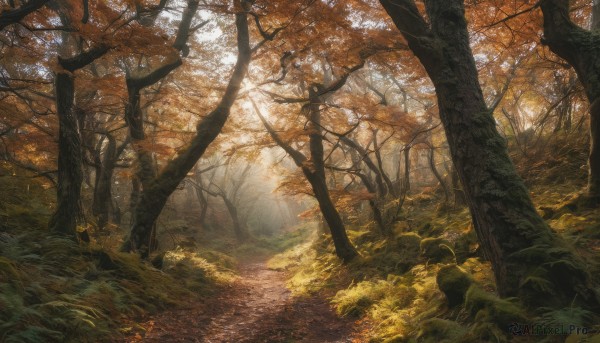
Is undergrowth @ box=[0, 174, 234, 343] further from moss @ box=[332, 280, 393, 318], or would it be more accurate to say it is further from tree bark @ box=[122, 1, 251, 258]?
moss @ box=[332, 280, 393, 318]

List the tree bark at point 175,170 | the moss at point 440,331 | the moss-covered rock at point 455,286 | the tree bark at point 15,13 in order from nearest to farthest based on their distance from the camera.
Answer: the moss at point 440,331 < the moss-covered rock at point 455,286 < the tree bark at point 15,13 < the tree bark at point 175,170

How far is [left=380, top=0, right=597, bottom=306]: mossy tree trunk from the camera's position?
331 cm

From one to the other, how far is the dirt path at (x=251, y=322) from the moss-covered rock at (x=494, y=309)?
193 centimetres

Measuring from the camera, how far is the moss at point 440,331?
352 centimetres

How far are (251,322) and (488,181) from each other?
486cm

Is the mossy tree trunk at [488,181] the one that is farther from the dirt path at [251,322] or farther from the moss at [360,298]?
the moss at [360,298]

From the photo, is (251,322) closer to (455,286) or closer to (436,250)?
(455,286)

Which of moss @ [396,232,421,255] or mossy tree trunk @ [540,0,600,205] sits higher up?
mossy tree trunk @ [540,0,600,205]

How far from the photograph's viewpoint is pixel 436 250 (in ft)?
23.7

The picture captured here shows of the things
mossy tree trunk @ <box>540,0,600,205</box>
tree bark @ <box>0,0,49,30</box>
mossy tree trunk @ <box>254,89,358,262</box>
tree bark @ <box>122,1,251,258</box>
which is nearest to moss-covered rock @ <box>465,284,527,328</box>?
mossy tree trunk @ <box>540,0,600,205</box>

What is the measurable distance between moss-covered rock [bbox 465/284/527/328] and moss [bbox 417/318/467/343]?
0.80 ft

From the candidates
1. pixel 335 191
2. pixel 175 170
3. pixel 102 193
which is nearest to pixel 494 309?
pixel 175 170

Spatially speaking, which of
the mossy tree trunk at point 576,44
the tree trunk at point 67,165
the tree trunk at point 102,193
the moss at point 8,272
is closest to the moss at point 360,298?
the mossy tree trunk at point 576,44

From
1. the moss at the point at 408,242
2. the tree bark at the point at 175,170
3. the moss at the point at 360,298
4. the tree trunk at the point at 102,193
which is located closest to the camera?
the moss at the point at 360,298
